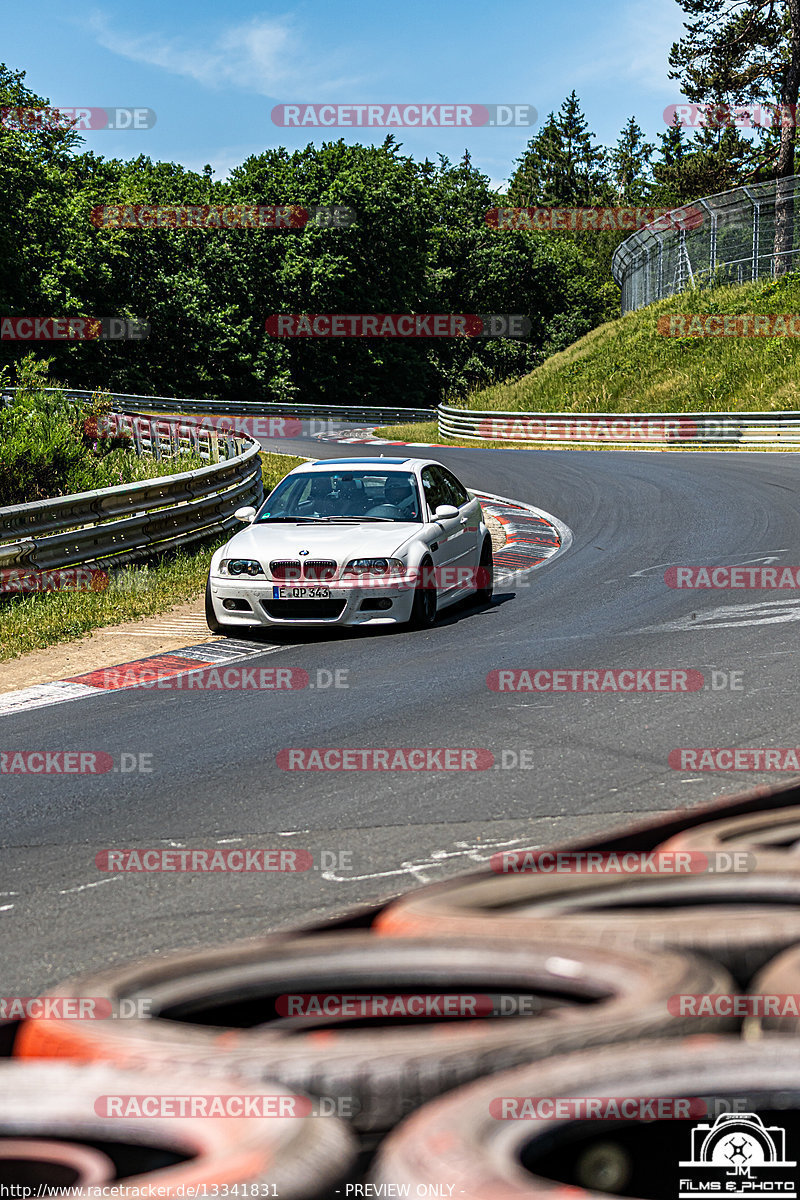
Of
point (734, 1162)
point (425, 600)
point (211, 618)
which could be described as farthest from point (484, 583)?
point (734, 1162)

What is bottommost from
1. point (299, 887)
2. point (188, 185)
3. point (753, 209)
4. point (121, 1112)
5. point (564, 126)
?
point (299, 887)

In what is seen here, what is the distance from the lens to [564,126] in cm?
13100

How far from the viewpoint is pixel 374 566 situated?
11.0 metres

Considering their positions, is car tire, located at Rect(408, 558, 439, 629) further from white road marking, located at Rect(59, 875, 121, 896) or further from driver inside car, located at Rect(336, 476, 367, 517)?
white road marking, located at Rect(59, 875, 121, 896)

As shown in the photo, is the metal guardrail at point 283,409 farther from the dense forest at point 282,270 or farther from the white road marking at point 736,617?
the white road marking at point 736,617

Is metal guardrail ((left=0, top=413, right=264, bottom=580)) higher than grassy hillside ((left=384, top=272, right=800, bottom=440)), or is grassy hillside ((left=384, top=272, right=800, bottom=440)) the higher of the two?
grassy hillside ((left=384, top=272, right=800, bottom=440))

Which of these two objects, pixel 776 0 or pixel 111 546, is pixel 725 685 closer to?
pixel 111 546

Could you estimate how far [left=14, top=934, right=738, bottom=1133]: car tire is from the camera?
2.31 m

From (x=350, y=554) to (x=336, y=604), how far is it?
0.48 m

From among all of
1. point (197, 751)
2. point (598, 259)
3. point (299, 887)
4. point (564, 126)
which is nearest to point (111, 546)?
point (197, 751)

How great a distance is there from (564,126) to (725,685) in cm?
13340

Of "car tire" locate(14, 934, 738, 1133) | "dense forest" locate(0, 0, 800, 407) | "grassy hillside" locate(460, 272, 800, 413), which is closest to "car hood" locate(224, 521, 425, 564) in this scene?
"car tire" locate(14, 934, 738, 1133)

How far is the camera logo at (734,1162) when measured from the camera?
2.16m

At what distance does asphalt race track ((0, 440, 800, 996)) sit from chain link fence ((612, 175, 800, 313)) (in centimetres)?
2950
